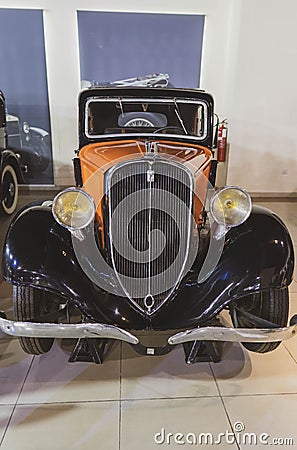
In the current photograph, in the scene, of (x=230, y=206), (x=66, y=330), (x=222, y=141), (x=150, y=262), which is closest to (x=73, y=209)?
(x=150, y=262)

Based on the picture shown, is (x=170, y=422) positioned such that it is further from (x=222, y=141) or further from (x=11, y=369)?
(x=222, y=141)

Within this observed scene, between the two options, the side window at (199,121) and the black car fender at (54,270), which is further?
the side window at (199,121)

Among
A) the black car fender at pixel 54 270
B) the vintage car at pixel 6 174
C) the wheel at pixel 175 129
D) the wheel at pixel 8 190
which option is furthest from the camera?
the wheel at pixel 8 190

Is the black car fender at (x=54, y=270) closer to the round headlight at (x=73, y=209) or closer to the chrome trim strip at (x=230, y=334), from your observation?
the round headlight at (x=73, y=209)

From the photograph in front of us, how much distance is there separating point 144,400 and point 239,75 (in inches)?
173

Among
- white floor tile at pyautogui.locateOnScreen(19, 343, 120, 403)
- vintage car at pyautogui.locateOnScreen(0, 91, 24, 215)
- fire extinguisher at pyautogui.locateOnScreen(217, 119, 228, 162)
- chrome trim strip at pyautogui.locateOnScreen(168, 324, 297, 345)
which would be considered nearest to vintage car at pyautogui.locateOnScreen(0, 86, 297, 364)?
chrome trim strip at pyautogui.locateOnScreen(168, 324, 297, 345)

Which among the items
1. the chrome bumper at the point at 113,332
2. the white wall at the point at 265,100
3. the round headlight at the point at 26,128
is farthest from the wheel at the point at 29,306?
the white wall at the point at 265,100

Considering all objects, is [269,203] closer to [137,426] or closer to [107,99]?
[107,99]

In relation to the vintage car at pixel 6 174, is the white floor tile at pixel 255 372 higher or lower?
lower

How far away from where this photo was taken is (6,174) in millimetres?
4418

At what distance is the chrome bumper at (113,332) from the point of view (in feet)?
→ 5.44

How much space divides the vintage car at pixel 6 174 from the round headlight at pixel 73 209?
8.63 feet

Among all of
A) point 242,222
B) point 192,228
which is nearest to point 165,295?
point 192,228

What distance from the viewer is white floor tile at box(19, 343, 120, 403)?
195cm
